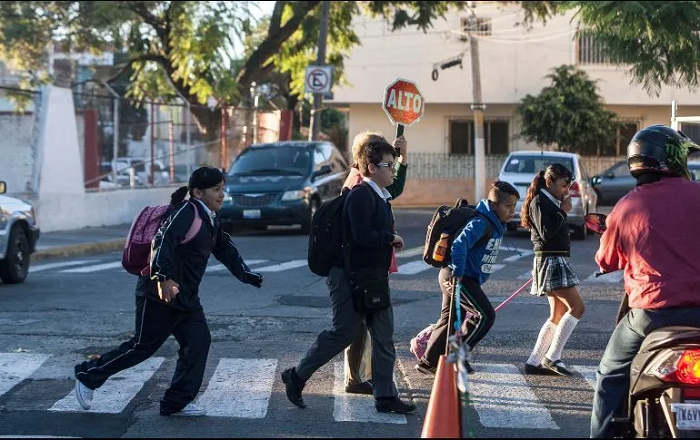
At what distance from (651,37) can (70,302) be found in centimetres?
768

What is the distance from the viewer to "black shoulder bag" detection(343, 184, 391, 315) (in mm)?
7117

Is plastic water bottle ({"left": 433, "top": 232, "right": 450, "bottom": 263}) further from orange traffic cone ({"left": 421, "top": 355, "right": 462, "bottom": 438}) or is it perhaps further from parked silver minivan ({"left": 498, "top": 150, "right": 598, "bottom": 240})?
parked silver minivan ({"left": 498, "top": 150, "right": 598, "bottom": 240})

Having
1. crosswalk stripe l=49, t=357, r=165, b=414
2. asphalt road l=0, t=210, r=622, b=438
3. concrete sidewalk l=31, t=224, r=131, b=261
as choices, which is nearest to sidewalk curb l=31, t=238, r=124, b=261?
concrete sidewalk l=31, t=224, r=131, b=261

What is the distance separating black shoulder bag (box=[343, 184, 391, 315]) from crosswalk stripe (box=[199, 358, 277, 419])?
3.21ft

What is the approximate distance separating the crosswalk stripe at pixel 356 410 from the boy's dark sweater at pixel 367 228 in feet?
3.13

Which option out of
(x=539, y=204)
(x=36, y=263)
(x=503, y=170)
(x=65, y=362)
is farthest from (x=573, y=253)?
(x=65, y=362)

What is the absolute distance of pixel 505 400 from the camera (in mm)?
7762

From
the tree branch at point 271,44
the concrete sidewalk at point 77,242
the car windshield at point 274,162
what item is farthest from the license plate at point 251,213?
the tree branch at point 271,44

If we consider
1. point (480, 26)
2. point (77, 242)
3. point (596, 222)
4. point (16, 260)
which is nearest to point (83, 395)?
point (596, 222)

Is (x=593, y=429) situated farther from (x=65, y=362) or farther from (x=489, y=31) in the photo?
(x=489, y=31)

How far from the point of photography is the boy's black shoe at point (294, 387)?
738cm

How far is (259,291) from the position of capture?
44.3 ft

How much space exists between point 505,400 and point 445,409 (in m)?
2.83

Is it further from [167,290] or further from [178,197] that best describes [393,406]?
[178,197]
